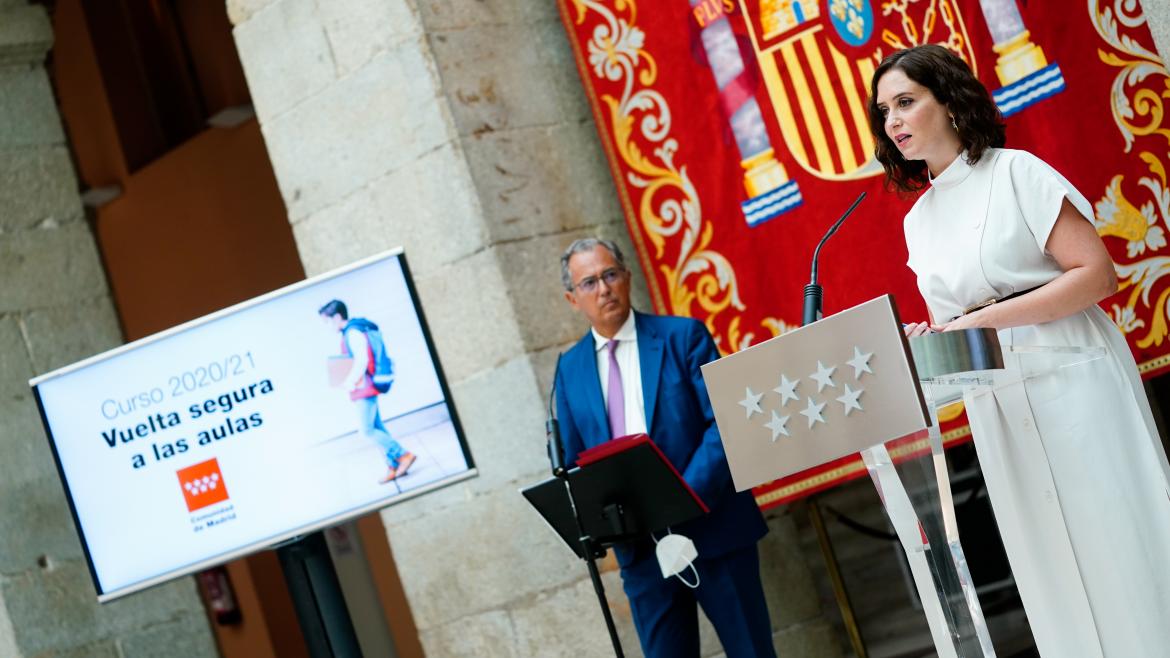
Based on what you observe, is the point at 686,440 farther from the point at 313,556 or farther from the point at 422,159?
the point at 422,159

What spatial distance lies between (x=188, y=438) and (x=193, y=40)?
472cm

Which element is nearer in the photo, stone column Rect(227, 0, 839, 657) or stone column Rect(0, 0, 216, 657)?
stone column Rect(227, 0, 839, 657)

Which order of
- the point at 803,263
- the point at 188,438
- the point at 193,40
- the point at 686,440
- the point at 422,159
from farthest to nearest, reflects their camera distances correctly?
1. the point at 193,40
2. the point at 422,159
3. the point at 803,263
4. the point at 188,438
5. the point at 686,440

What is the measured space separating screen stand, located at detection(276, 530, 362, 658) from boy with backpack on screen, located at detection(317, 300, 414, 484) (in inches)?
10.5

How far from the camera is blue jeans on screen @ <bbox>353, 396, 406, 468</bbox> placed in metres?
3.34

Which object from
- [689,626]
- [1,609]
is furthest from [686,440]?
[1,609]

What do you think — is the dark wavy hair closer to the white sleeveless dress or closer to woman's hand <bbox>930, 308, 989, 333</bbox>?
the white sleeveless dress

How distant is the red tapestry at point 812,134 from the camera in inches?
144

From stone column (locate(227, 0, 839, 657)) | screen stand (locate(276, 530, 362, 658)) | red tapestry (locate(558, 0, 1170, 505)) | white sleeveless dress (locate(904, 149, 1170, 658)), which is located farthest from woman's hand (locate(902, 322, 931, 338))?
stone column (locate(227, 0, 839, 657))

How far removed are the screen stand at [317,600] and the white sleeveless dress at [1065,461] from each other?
1704mm

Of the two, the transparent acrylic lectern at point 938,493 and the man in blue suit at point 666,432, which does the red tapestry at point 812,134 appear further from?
the transparent acrylic lectern at point 938,493

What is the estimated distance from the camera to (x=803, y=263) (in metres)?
4.16

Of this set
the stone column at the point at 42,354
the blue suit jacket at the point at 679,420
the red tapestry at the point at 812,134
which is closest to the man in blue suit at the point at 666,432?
the blue suit jacket at the point at 679,420

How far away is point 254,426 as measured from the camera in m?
3.44
